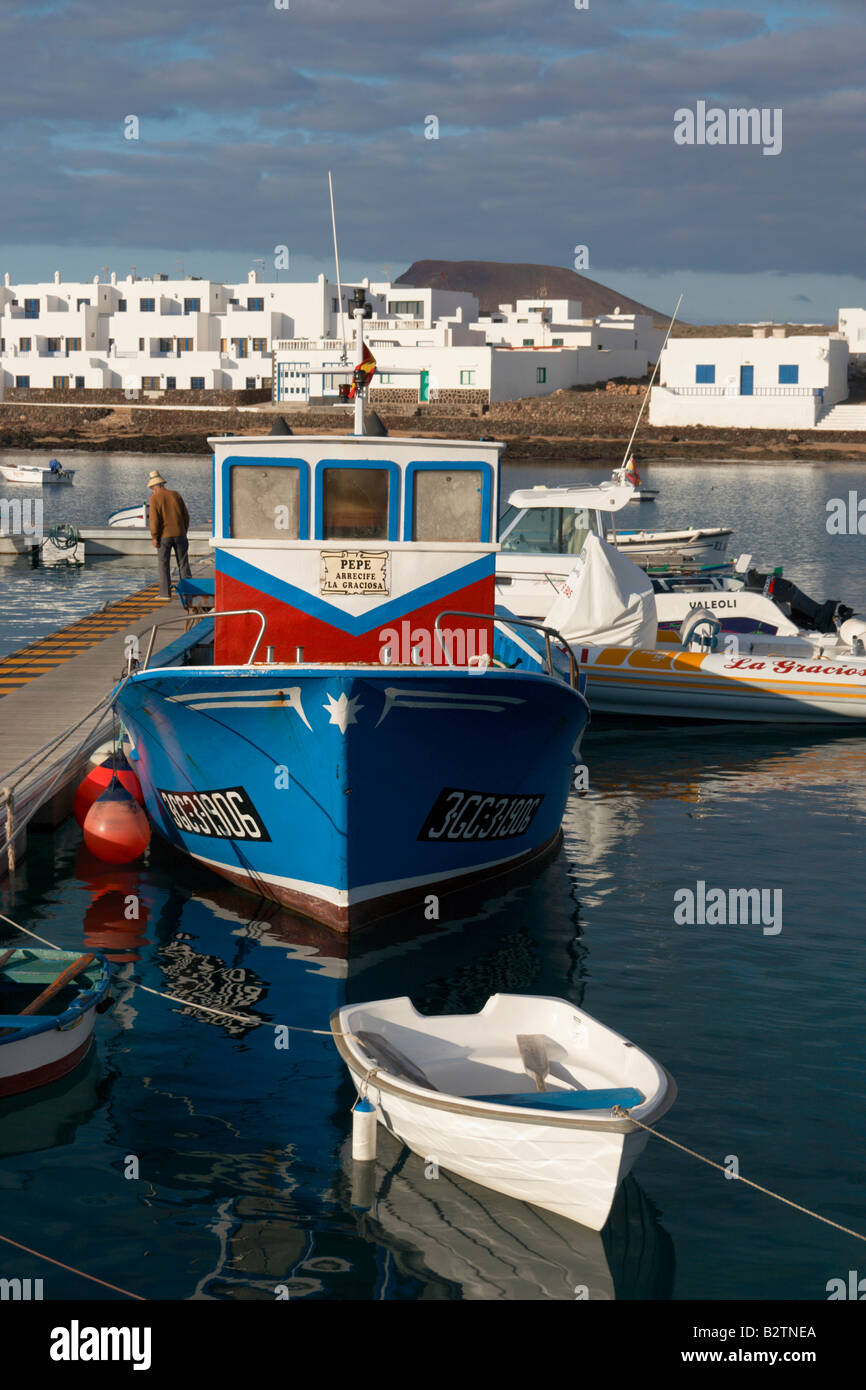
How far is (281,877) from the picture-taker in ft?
39.7

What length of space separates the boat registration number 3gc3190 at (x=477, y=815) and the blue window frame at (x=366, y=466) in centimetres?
253

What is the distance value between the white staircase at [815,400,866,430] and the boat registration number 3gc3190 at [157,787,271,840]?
9480 cm

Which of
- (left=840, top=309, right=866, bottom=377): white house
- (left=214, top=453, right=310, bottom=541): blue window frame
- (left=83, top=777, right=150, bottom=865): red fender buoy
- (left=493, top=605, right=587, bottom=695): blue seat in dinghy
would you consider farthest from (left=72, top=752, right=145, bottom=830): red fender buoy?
(left=840, top=309, right=866, bottom=377): white house

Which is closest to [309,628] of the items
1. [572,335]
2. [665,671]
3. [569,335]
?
[665,671]

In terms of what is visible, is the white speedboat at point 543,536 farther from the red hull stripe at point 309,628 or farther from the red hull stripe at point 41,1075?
the red hull stripe at point 41,1075

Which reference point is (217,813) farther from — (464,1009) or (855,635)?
(855,635)

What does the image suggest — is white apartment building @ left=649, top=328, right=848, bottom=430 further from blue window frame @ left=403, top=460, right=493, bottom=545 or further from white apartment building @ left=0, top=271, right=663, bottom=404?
blue window frame @ left=403, top=460, right=493, bottom=545

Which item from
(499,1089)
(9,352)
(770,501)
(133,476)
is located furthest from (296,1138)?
(9,352)

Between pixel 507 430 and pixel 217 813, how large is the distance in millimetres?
93201

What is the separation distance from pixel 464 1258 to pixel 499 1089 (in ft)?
4.34

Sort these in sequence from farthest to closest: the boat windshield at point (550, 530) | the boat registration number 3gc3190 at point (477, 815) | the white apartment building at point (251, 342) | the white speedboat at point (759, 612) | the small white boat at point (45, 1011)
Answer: the white apartment building at point (251, 342) → the boat windshield at point (550, 530) → the white speedboat at point (759, 612) → the boat registration number 3gc3190 at point (477, 815) → the small white boat at point (45, 1011)

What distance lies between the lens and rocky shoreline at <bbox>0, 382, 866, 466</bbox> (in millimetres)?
97188

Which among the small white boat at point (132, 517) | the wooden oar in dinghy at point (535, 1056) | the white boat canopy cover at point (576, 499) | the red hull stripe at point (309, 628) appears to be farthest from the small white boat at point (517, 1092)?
the small white boat at point (132, 517)

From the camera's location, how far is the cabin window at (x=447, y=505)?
42.0 feet
